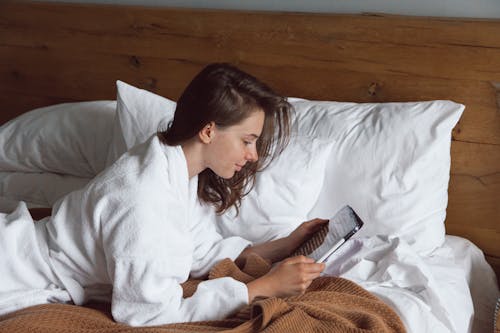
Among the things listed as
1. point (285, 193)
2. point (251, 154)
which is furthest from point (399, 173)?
point (251, 154)

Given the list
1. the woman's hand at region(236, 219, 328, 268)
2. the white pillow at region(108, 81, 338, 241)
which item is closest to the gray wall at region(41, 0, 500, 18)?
the white pillow at region(108, 81, 338, 241)

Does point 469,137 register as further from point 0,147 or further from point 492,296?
point 0,147

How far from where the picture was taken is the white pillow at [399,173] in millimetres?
1771

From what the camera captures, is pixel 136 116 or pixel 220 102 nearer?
pixel 220 102

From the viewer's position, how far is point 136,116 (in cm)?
193

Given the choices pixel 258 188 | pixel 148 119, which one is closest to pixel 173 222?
pixel 258 188

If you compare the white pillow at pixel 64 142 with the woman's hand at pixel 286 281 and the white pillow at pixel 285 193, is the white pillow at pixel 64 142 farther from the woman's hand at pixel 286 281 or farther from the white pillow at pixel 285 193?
the woman's hand at pixel 286 281

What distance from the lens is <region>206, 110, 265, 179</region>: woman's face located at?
4.94ft

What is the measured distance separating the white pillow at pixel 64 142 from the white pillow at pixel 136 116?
5.4 inches

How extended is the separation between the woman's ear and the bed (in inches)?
15.8

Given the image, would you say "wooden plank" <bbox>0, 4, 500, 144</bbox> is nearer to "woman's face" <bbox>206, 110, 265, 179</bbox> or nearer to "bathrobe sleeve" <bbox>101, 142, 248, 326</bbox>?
"woman's face" <bbox>206, 110, 265, 179</bbox>

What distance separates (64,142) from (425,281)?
1.10 metres

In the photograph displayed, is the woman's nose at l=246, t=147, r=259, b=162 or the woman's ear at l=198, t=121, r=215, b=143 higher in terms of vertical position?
the woman's ear at l=198, t=121, r=215, b=143

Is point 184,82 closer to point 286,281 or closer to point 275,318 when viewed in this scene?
point 286,281
